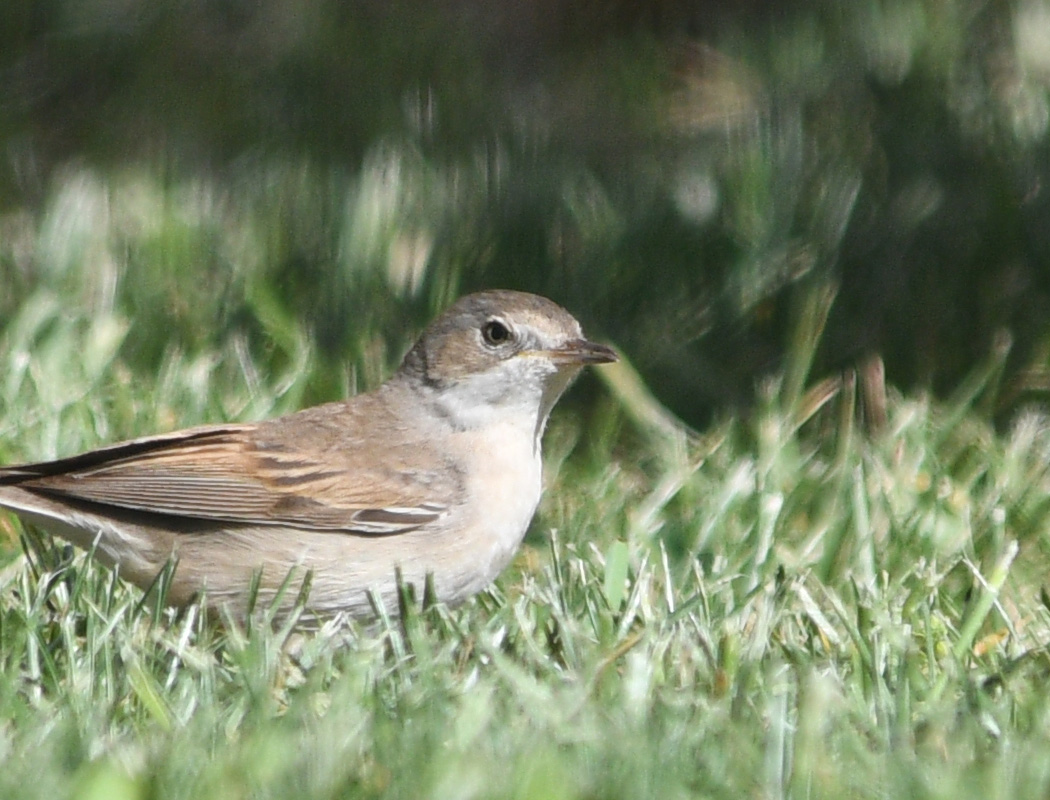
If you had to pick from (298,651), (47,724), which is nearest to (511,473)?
(298,651)

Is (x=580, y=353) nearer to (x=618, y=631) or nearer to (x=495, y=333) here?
(x=495, y=333)

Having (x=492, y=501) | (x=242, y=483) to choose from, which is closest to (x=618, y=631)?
(x=492, y=501)

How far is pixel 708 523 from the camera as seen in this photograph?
570 cm

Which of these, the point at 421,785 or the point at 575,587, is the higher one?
the point at 421,785

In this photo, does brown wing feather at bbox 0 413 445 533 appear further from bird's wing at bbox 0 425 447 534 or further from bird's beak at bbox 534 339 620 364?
bird's beak at bbox 534 339 620 364

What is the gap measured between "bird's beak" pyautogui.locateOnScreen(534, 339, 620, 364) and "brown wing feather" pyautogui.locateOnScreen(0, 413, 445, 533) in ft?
1.92

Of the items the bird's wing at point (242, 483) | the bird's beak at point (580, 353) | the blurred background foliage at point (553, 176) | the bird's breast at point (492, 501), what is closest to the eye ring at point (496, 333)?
the bird's beak at point (580, 353)

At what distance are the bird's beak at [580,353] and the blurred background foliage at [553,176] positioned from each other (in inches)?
48.3

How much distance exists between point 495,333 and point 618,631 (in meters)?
1.39

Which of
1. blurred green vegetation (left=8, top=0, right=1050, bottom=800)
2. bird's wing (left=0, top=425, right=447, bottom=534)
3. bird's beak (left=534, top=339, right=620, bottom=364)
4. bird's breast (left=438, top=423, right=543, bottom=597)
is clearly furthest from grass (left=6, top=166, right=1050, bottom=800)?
bird's beak (left=534, top=339, right=620, bottom=364)

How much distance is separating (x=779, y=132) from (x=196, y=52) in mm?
3828

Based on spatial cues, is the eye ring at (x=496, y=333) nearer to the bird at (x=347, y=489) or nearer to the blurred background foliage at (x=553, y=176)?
the bird at (x=347, y=489)

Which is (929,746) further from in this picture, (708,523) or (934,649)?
(708,523)

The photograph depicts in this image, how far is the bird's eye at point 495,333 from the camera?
19.2ft
